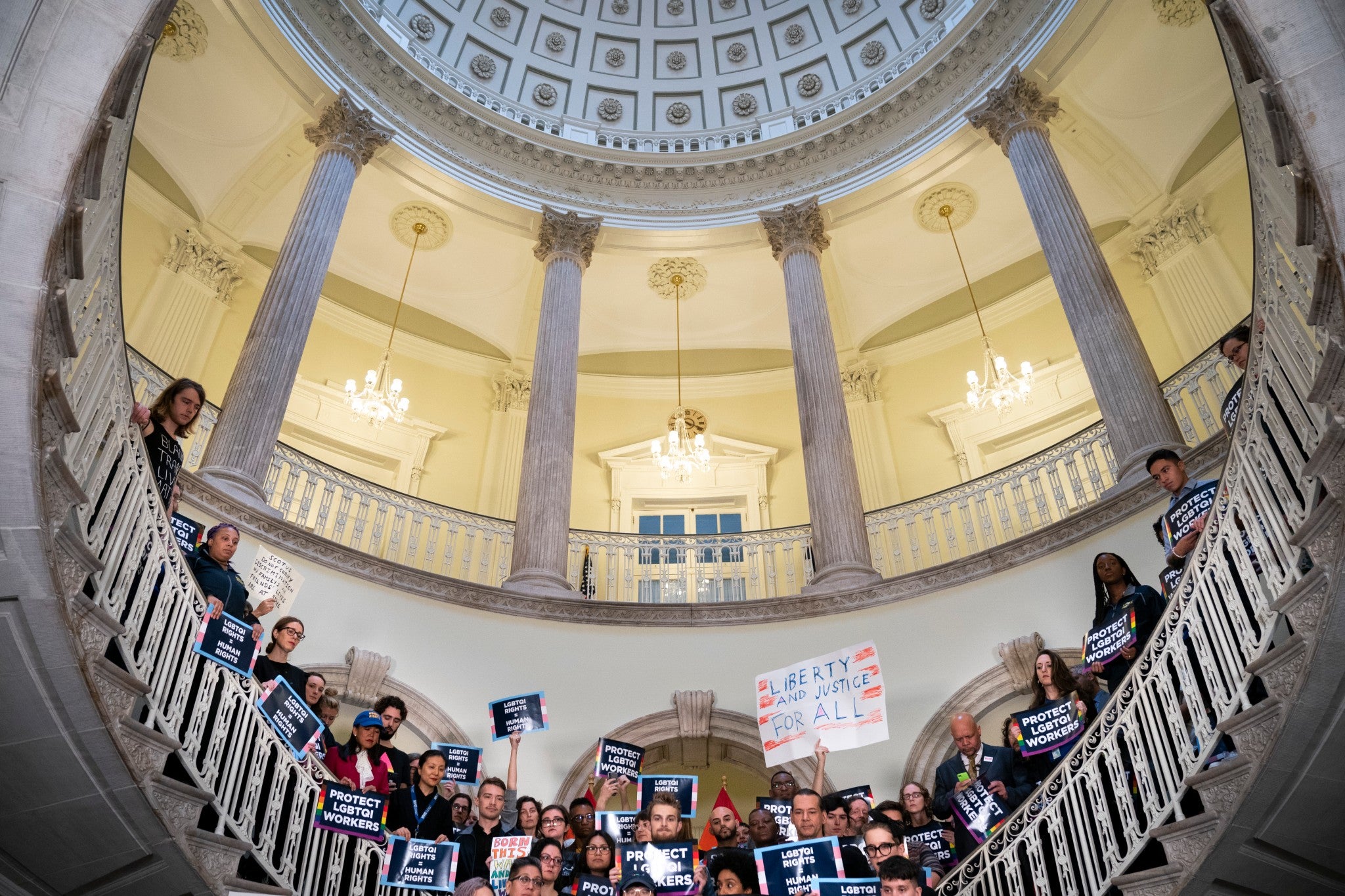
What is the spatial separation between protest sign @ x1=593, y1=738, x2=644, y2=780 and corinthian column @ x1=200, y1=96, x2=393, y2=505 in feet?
12.7

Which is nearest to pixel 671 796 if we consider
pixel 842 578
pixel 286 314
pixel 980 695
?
pixel 980 695

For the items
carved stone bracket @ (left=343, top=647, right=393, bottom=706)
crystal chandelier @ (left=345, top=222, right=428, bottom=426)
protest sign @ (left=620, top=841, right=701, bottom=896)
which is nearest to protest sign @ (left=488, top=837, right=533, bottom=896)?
protest sign @ (left=620, top=841, right=701, bottom=896)

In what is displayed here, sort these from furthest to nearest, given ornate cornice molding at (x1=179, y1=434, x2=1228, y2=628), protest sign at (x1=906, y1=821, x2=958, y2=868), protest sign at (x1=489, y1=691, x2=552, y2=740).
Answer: ornate cornice molding at (x1=179, y1=434, x2=1228, y2=628), protest sign at (x1=489, y1=691, x2=552, y2=740), protest sign at (x1=906, y1=821, x2=958, y2=868)

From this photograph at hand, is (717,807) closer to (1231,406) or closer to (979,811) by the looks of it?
(979,811)

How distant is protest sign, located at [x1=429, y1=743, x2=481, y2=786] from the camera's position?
603 centimetres

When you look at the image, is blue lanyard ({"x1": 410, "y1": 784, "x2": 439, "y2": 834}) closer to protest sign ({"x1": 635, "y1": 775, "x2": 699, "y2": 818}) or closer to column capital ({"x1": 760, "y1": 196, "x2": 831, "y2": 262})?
protest sign ({"x1": 635, "y1": 775, "x2": 699, "y2": 818})

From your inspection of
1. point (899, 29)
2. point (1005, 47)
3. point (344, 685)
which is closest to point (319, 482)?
point (344, 685)

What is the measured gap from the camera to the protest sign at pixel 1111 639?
5102 millimetres

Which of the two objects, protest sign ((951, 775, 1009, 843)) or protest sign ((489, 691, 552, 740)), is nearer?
protest sign ((951, 775, 1009, 843))

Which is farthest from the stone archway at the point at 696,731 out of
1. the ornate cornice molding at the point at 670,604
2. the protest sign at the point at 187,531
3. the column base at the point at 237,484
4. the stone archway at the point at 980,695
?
the protest sign at the point at 187,531

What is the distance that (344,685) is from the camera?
806cm

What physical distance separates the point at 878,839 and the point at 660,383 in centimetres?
1216

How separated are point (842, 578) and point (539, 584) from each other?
9.67 ft

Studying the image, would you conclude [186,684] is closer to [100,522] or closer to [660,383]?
[100,522]
